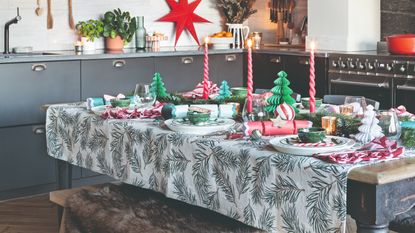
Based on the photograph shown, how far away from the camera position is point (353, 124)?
117 inches

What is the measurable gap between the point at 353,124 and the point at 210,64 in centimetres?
368

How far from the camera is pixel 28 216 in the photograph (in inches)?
196

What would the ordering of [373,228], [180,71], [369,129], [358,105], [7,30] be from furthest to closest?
[180,71] → [7,30] → [358,105] → [369,129] → [373,228]

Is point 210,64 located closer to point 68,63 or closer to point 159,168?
point 68,63

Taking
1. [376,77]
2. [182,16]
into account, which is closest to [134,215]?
[376,77]

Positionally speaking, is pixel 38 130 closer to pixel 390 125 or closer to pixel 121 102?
pixel 121 102

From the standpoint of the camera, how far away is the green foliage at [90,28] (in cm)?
628

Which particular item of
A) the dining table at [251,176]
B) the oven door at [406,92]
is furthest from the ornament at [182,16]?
the dining table at [251,176]

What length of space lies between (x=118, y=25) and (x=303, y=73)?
1.62 m

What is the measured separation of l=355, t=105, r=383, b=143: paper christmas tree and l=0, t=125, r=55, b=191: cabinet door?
128 inches

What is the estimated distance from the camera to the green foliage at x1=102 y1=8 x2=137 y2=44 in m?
6.41

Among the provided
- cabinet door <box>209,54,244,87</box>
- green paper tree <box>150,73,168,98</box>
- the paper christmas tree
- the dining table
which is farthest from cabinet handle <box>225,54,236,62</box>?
the paper christmas tree

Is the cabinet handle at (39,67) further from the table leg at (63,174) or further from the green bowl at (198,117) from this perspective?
the green bowl at (198,117)

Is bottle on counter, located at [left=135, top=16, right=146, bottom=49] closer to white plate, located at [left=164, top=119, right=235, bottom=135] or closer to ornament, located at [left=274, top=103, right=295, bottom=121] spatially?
white plate, located at [left=164, top=119, right=235, bottom=135]
